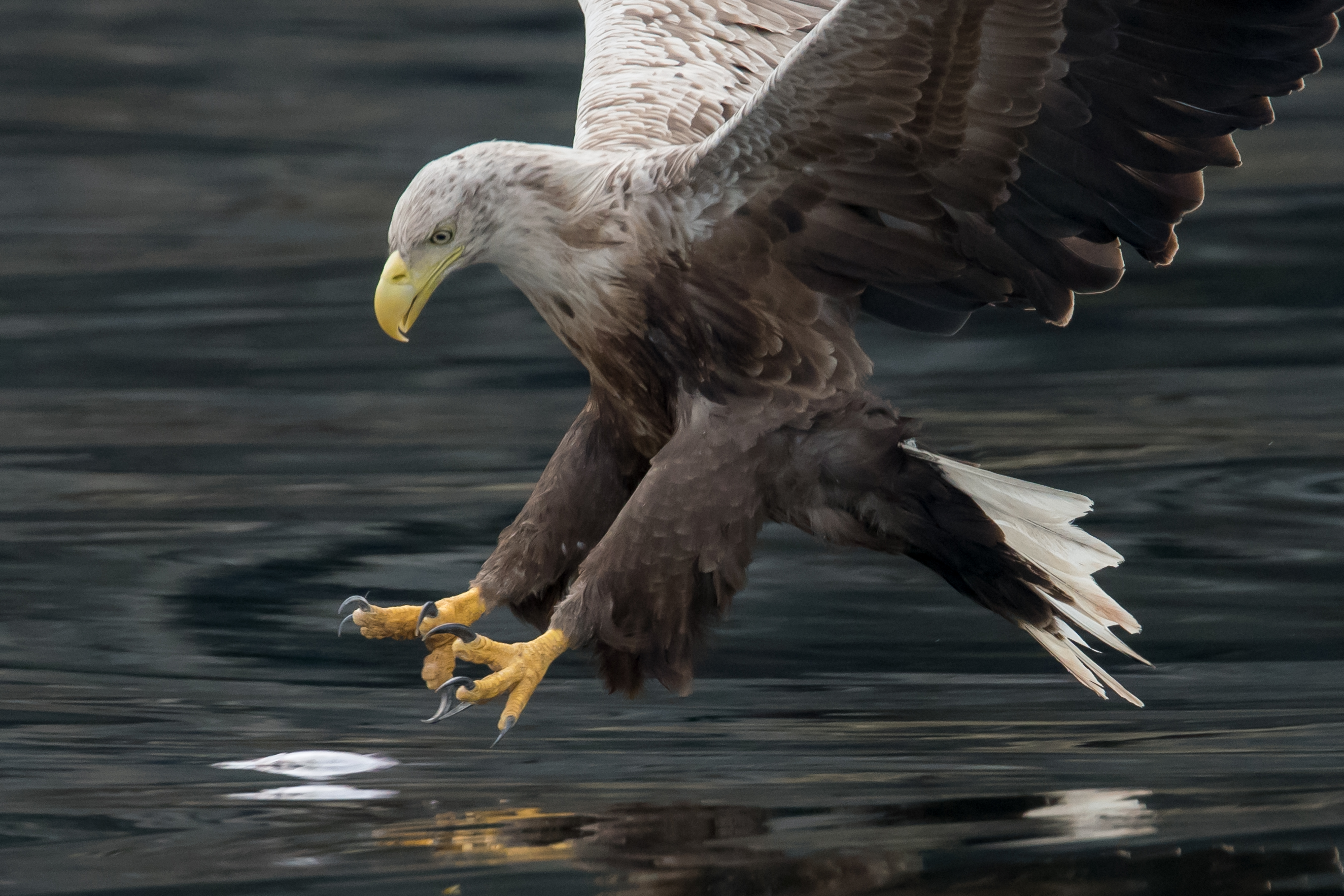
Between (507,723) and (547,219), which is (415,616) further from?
(547,219)

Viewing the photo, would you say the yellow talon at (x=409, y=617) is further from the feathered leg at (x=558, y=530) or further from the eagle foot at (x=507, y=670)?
the eagle foot at (x=507, y=670)

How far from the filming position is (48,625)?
4.77 metres

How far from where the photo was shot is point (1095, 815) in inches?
138

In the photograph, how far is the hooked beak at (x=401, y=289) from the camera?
12.5 feet

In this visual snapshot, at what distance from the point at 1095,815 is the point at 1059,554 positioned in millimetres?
697

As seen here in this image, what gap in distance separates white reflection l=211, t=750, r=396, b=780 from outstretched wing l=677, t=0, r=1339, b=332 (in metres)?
1.16

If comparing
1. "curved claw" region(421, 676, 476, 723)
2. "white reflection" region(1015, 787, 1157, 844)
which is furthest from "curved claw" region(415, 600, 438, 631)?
"white reflection" region(1015, 787, 1157, 844)

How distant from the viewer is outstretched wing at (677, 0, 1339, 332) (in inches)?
144

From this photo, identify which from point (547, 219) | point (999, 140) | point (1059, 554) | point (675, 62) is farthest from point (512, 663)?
point (675, 62)

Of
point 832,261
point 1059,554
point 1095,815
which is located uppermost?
point 832,261

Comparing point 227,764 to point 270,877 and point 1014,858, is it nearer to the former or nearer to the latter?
point 270,877

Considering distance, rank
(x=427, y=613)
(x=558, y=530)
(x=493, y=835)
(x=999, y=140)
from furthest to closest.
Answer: (x=558, y=530)
(x=427, y=613)
(x=999, y=140)
(x=493, y=835)

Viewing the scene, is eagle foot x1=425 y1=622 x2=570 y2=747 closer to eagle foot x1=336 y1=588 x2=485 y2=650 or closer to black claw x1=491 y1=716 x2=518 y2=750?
black claw x1=491 y1=716 x2=518 y2=750

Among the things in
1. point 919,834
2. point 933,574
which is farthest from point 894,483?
point 933,574
